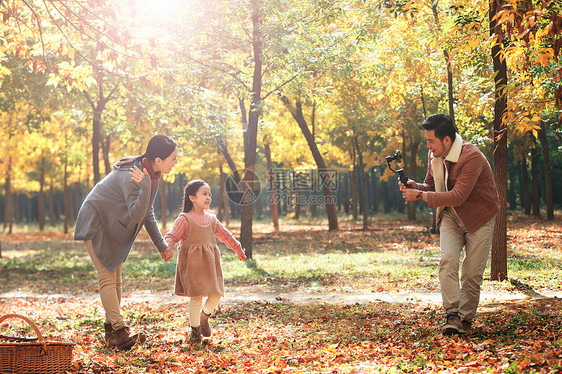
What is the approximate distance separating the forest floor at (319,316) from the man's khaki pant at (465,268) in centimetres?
34

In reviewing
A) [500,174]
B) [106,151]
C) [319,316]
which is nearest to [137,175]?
[319,316]

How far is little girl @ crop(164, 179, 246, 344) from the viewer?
6.40 m

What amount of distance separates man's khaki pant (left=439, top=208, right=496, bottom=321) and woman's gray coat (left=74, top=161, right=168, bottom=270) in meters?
3.24

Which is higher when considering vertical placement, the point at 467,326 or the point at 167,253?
the point at 167,253

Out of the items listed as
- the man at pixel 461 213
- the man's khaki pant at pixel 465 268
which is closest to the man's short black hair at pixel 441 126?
the man at pixel 461 213

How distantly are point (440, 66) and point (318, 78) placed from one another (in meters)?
6.01

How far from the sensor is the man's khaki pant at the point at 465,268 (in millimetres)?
5812

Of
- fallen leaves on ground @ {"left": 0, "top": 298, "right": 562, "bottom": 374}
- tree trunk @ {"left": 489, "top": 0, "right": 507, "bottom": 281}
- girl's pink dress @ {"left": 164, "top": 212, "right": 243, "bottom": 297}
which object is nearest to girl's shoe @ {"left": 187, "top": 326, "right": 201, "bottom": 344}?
fallen leaves on ground @ {"left": 0, "top": 298, "right": 562, "bottom": 374}

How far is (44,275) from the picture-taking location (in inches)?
646

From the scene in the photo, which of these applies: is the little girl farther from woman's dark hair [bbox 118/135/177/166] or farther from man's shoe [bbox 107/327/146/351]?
man's shoe [bbox 107/327/146/351]

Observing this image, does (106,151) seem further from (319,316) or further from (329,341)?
(329,341)

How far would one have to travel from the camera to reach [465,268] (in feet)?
19.4

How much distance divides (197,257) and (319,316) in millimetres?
2425

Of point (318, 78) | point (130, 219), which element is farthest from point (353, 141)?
point (130, 219)
